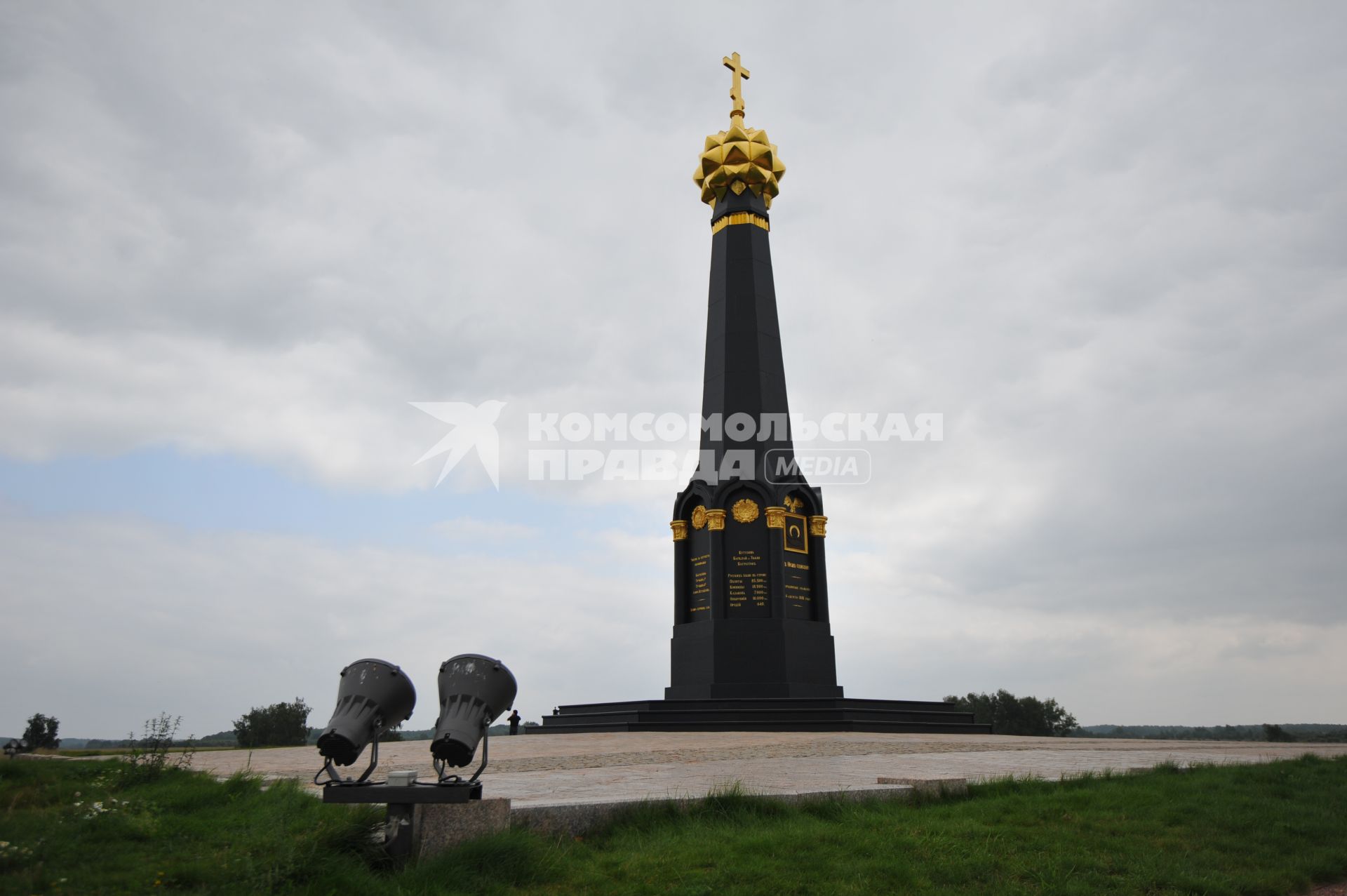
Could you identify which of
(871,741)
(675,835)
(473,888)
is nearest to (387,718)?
(473,888)

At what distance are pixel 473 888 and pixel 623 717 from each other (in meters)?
13.0

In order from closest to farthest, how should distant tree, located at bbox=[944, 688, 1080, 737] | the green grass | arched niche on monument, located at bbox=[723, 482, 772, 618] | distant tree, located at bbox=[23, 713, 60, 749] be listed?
1. the green grass
2. distant tree, located at bbox=[23, 713, 60, 749]
3. arched niche on monument, located at bbox=[723, 482, 772, 618]
4. distant tree, located at bbox=[944, 688, 1080, 737]

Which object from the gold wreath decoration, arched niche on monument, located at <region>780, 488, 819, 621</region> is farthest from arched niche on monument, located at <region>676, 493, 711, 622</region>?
arched niche on monument, located at <region>780, 488, 819, 621</region>

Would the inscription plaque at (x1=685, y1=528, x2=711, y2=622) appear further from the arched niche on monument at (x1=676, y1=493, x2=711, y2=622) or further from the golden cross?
the golden cross

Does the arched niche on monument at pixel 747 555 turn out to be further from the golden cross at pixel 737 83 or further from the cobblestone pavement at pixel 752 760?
the golden cross at pixel 737 83

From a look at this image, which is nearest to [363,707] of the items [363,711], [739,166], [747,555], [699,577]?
[363,711]

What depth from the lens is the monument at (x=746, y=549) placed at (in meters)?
16.9

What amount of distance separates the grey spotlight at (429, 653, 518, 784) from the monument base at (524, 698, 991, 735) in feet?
37.7

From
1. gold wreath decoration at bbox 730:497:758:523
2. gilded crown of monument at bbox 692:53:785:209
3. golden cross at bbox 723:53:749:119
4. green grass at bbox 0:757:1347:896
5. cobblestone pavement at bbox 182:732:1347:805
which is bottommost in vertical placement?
green grass at bbox 0:757:1347:896

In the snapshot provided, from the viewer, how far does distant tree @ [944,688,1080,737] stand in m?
27.7

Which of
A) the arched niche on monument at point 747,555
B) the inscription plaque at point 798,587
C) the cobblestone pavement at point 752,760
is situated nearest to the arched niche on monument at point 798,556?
the inscription plaque at point 798,587

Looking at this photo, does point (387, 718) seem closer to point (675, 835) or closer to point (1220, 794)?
point (675, 835)

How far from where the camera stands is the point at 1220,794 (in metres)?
6.72

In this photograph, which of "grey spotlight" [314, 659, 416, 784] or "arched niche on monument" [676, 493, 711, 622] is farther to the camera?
"arched niche on monument" [676, 493, 711, 622]
